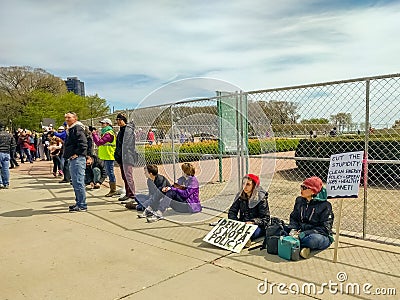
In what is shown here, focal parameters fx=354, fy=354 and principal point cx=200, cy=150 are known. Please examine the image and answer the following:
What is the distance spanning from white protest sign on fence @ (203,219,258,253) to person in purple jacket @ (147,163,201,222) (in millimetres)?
1449

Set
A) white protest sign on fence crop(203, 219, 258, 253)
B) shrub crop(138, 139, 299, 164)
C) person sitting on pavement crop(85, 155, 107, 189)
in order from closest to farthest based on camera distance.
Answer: white protest sign on fence crop(203, 219, 258, 253), shrub crop(138, 139, 299, 164), person sitting on pavement crop(85, 155, 107, 189)

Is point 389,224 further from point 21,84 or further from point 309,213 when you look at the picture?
point 21,84

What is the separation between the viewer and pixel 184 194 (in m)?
6.32

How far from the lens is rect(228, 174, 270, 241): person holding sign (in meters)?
4.93

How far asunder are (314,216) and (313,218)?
0.03 meters

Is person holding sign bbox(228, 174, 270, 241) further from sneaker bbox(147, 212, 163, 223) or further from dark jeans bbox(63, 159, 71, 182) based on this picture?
dark jeans bbox(63, 159, 71, 182)

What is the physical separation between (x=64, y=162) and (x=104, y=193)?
2902mm

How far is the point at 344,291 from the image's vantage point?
3320mm

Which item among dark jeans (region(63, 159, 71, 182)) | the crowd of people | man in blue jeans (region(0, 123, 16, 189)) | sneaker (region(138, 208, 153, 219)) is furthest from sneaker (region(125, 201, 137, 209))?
man in blue jeans (region(0, 123, 16, 189))

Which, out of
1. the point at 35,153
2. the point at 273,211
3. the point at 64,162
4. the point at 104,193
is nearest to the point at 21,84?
the point at 35,153

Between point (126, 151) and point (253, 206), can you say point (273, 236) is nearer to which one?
point (253, 206)

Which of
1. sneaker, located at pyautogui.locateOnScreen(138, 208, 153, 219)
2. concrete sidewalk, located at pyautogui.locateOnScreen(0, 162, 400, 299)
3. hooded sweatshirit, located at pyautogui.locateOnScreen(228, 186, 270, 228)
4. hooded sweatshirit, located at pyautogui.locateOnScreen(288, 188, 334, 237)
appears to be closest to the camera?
concrete sidewalk, located at pyautogui.locateOnScreen(0, 162, 400, 299)

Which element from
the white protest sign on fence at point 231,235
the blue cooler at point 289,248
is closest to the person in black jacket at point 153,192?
the white protest sign on fence at point 231,235

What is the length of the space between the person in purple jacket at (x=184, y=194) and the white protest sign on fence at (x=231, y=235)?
57.1 inches
